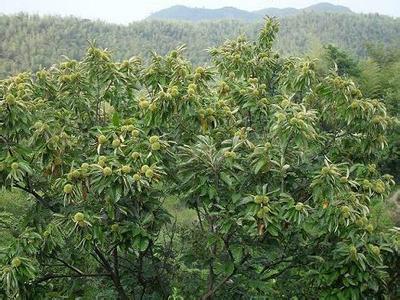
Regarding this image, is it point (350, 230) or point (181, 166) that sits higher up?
point (181, 166)

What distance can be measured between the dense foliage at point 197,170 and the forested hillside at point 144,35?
38.4 m

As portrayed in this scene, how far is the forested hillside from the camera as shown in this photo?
47.6 meters

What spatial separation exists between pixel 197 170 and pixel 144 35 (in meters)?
64.1

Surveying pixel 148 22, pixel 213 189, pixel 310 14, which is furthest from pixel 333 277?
pixel 310 14

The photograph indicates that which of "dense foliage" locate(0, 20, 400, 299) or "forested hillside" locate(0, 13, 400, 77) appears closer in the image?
"dense foliage" locate(0, 20, 400, 299)

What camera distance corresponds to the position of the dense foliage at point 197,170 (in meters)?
3.25

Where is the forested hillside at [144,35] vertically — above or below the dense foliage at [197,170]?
below

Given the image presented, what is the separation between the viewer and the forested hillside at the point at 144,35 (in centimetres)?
4758

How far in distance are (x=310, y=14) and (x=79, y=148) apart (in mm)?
76729

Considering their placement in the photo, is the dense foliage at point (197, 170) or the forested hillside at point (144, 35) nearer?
the dense foliage at point (197, 170)

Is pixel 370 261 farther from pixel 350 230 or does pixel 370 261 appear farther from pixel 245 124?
pixel 245 124

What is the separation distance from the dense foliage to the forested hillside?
3838cm

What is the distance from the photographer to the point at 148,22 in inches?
2847

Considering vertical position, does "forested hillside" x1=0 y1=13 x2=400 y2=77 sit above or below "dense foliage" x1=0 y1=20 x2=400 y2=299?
below
